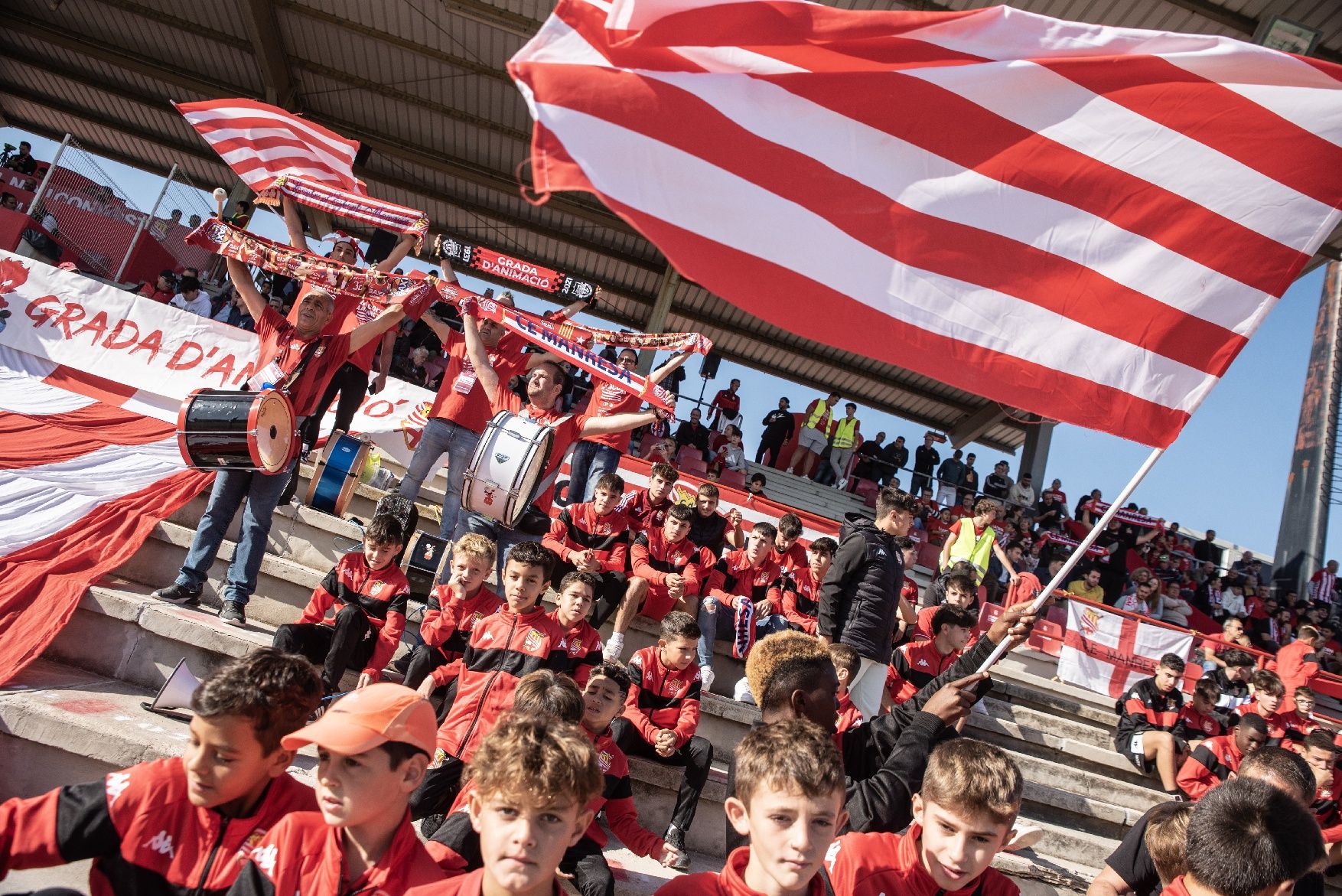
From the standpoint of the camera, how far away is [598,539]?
21.9 ft

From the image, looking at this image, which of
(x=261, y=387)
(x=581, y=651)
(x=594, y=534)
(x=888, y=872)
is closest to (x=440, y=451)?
(x=594, y=534)

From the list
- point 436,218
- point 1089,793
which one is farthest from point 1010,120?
point 436,218

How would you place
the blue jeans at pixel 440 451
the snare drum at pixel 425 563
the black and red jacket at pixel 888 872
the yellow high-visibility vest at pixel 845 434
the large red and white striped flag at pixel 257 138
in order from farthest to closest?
the yellow high-visibility vest at pixel 845 434 → the large red and white striped flag at pixel 257 138 → the blue jeans at pixel 440 451 → the snare drum at pixel 425 563 → the black and red jacket at pixel 888 872

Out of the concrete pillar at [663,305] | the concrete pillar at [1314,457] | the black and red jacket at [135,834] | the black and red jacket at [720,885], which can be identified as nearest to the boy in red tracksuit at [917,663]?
the black and red jacket at [720,885]

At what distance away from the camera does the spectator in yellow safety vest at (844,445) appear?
18.2m

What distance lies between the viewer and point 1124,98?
3.17 m

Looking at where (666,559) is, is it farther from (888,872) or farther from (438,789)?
(888,872)

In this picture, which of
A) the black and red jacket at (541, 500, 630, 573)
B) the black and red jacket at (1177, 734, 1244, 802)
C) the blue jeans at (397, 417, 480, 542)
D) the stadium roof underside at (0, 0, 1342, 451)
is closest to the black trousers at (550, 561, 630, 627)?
the black and red jacket at (541, 500, 630, 573)

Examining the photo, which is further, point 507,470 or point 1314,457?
point 1314,457

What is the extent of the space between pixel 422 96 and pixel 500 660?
1455 cm

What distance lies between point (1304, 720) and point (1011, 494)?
34.8 feet

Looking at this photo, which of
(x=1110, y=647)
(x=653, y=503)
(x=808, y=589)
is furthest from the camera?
(x=1110, y=647)

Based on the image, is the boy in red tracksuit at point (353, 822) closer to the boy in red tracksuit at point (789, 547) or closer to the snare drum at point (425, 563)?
the snare drum at point (425, 563)

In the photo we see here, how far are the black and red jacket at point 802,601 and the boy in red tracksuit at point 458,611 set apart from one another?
295 centimetres
